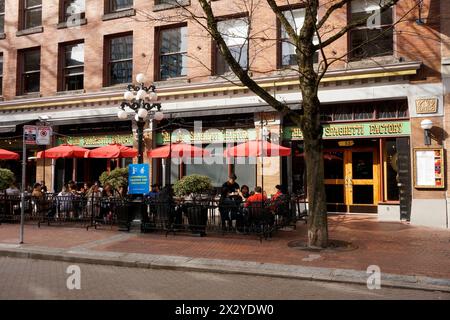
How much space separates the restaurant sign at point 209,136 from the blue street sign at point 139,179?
413cm

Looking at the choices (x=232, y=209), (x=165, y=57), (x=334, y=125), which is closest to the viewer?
(x=232, y=209)

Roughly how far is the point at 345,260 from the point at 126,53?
13.7 m

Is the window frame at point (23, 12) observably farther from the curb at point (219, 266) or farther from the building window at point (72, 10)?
the curb at point (219, 266)

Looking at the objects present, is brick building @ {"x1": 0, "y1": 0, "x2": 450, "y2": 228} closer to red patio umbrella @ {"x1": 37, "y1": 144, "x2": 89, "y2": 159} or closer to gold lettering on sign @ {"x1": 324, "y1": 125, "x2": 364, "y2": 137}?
gold lettering on sign @ {"x1": 324, "y1": 125, "x2": 364, "y2": 137}

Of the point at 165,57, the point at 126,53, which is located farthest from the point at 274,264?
the point at 126,53

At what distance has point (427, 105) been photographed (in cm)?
1288

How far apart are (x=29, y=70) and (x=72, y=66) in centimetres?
275

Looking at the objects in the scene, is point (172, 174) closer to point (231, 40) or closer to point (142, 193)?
point (142, 193)

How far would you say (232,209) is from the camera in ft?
35.8

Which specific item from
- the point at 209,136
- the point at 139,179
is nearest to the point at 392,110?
the point at 209,136

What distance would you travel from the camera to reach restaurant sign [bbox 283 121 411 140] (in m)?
13.5
